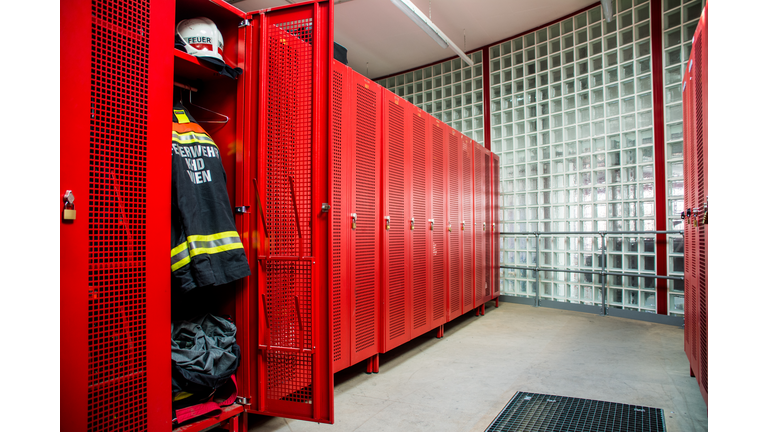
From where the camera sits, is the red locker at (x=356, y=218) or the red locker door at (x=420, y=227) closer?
the red locker at (x=356, y=218)

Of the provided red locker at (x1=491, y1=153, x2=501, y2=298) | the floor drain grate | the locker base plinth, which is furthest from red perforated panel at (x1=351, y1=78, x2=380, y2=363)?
red locker at (x1=491, y1=153, x2=501, y2=298)

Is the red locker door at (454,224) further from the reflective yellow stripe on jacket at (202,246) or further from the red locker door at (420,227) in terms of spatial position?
the reflective yellow stripe on jacket at (202,246)

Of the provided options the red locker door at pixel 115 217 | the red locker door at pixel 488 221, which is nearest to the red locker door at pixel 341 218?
the red locker door at pixel 115 217

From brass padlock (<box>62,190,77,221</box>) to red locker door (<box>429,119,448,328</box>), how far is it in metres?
3.17

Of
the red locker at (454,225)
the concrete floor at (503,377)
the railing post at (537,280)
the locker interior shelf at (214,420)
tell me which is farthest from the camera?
the railing post at (537,280)

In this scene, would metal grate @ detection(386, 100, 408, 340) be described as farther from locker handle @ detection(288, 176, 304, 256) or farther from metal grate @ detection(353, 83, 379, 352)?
locker handle @ detection(288, 176, 304, 256)

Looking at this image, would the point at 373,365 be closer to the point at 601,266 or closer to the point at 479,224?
the point at 479,224

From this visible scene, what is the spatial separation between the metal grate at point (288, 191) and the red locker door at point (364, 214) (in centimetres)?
76

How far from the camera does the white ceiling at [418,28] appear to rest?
5262 millimetres

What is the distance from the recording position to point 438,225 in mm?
4305

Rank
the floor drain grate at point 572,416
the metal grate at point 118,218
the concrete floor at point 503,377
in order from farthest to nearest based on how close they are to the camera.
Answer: the concrete floor at point 503,377 < the floor drain grate at point 572,416 < the metal grate at point 118,218

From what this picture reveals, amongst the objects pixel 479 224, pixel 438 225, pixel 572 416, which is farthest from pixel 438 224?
pixel 572 416

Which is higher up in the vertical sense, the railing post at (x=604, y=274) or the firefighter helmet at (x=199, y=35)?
the firefighter helmet at (x=199, y=35)

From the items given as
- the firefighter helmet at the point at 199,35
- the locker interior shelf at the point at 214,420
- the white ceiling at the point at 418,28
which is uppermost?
the white ceiling at the point at 418,28
